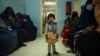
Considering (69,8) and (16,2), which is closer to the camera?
(16,2)

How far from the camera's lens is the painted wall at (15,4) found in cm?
891

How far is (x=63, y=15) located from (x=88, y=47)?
8.74m

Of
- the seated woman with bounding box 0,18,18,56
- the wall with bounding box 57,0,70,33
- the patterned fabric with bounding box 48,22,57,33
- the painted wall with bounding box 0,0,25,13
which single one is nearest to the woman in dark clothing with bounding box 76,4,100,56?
the seated woman with bounding box 0,18,18,56

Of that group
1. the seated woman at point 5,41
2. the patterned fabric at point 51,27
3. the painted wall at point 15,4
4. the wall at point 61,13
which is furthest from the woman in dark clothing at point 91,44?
the wall at point 61,13

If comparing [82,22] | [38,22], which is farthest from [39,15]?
[82,22]

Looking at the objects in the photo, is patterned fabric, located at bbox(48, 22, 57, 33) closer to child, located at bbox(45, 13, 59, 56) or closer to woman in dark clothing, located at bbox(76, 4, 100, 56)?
child, located at bbox(45, 13, 59, 56)

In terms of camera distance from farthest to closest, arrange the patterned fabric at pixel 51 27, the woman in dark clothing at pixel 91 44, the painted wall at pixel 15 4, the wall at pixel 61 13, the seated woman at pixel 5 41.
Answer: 1. the wall at pixel 61 13
2. the painted wall at pixel 15 4
3. the patterned fabric at pixel 51 27
4. the seated woman at pixel 5 41
5. the woman in dark clothing at pixel 91 44

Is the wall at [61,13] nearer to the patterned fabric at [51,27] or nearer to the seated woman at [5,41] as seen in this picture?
the patterned fabric at [51,27]

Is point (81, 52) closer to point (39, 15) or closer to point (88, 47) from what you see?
point (88, 47)

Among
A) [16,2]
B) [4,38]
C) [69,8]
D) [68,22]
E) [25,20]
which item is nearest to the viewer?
[4,38]

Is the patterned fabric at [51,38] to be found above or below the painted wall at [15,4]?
below

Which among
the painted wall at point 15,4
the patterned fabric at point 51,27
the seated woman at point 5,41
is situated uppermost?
A: the painted wall at point 15,4

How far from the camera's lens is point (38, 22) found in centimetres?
1031

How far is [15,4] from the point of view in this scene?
9.54 metres
